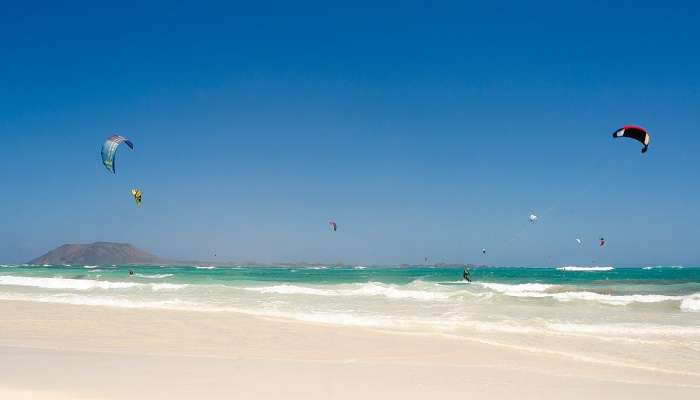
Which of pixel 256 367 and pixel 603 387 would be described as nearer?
pixel 603 387

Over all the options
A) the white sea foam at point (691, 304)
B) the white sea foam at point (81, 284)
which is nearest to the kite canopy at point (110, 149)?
the white sea foam at point (81, 284)

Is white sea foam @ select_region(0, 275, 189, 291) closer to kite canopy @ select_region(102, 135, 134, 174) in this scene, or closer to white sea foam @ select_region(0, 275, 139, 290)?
white sea foam @ select_region(0, 275, 139, 290)

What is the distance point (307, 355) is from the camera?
851 centimetres

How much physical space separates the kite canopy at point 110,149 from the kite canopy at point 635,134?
1481cm

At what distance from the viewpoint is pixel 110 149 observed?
1777cm

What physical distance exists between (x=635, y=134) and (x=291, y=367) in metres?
13.8

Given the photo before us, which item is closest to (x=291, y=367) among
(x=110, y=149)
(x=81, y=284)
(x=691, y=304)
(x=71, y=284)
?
(x=110, y=149)

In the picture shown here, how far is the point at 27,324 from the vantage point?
12.1m

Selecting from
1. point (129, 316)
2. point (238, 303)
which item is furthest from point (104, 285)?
point (129, 316)

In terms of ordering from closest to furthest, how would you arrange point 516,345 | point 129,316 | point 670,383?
point 670,383 < point 516,345 < point 129,316

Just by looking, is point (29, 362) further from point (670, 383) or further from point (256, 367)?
point (670, 383)

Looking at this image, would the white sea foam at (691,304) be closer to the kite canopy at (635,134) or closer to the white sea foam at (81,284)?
the kite canopy at (635,134)

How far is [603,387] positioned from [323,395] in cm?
331

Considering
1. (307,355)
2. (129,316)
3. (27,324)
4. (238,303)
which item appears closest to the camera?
(307,355)
